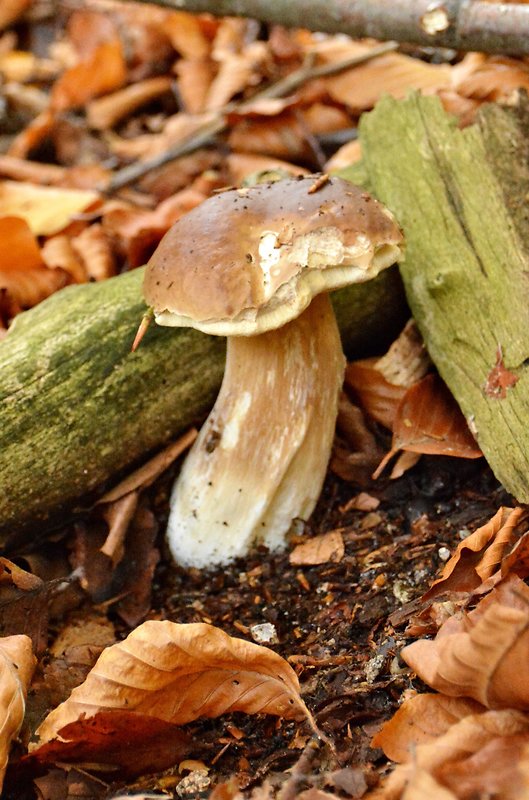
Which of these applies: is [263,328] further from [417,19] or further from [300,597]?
[417,19]

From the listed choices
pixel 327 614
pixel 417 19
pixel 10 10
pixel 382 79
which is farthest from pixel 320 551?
pixel 10 10

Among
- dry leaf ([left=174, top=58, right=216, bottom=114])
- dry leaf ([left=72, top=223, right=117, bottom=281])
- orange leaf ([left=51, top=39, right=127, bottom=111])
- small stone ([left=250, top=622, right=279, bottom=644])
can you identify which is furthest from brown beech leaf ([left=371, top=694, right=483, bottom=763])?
orange leaf ([left=51, top=39, right=127, bottom=111])

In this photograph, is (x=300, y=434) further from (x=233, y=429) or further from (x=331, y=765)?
(x=331, y=765)

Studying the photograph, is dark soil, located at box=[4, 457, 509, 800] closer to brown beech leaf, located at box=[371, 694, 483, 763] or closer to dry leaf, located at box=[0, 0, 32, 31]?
brown beech leaf, located at box=[371, 694, 483, 763]

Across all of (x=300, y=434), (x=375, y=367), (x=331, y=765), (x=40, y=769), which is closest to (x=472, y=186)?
(x=375, y=367)

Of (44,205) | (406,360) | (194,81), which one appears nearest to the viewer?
(406,360)

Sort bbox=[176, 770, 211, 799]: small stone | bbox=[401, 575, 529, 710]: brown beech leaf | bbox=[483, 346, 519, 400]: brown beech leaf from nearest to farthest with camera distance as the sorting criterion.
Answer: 1. bbox=[401, 575, 529, 710]: brown beech leaf
2. bbox=[176, 770, 211, 799]: small stone
3. bbox=[483, 346, 519, 400]: brown beech leaf

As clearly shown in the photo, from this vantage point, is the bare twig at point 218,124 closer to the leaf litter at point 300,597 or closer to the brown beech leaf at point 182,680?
the leaf litter at point 300,597
